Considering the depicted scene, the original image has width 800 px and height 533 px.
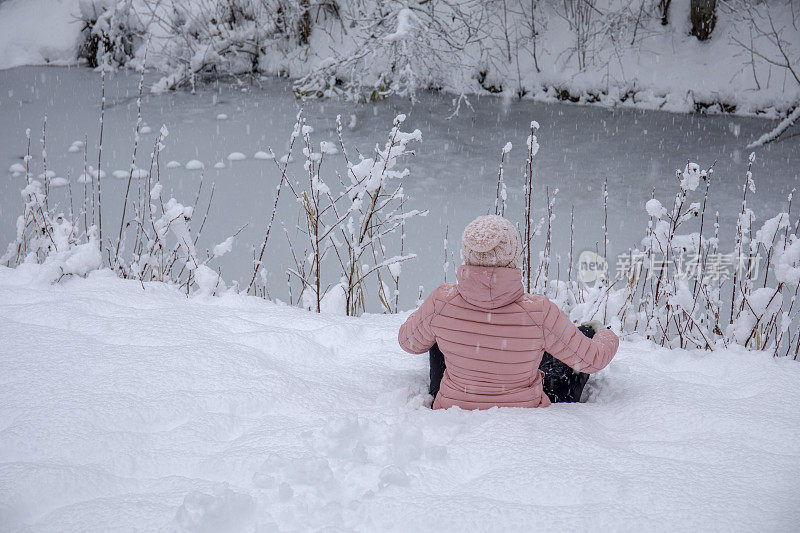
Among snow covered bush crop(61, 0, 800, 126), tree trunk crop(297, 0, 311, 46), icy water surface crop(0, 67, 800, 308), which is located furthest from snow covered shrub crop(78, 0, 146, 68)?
tree trunk crop(297, 0, 311, 46)

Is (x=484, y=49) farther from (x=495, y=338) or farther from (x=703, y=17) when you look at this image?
(x=495, y=338)

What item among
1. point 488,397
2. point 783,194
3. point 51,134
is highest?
point 51,134

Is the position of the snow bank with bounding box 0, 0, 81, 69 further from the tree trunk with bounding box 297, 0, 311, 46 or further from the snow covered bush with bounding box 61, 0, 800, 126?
the tree trunk with bounding box 297, 0, 311, 46

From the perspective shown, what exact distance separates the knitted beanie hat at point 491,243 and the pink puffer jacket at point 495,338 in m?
0.03

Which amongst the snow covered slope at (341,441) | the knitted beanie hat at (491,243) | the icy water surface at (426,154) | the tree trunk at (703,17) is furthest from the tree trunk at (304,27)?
the knitted beanie hat at (491,243)

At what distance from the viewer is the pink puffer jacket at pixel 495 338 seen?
1.72 metres

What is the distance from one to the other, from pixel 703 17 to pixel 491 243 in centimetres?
920

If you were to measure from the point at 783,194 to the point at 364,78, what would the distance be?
537cm

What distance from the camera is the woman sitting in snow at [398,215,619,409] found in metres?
1.67

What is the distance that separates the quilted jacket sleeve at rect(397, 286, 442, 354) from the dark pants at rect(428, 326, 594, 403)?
119 millimetres

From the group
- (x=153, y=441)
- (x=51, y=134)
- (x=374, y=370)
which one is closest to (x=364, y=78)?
(x=51, y=134)

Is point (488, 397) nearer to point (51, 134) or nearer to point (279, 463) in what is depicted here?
point (279, 463)

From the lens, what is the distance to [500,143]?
24.9 ft

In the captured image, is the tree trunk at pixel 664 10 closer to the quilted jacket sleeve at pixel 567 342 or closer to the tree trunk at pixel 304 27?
the tree trunk at pixel 304 27
